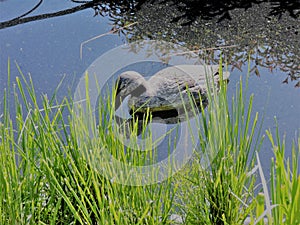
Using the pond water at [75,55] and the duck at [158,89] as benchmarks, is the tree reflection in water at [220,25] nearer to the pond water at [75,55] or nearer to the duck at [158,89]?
the pond water at [75,55]

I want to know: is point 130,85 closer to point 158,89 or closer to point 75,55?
point 158,89

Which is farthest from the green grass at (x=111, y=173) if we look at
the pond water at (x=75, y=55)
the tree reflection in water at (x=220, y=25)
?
the tree reflection in water at (x=220, y=25)

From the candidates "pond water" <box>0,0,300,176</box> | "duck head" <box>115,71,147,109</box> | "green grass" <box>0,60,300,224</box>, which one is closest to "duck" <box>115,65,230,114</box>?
"duck head" <box>115,71,147,109</box>

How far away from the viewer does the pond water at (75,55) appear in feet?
6.75

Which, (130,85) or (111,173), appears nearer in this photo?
(111,173)

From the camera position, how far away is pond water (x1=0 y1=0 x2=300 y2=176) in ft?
6.75

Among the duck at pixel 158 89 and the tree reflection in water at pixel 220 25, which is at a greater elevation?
the tree reflection in water at pixel 220 25

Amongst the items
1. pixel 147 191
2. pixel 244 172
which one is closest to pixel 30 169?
pixel 147 191

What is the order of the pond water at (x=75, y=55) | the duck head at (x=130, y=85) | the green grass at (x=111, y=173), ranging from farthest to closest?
the pond water at (x=75, y=55) < the duck head at (x=130, y=85) < the green grass at (x=111, y=173)

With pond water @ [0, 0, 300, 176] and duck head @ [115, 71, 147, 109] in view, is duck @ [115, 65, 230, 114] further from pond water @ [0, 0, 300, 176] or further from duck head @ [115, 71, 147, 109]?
pond water @ [0, 0, 300, 176]

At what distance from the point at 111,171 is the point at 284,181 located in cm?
28

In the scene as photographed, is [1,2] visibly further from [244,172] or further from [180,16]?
[244,172]

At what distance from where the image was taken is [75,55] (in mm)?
2416

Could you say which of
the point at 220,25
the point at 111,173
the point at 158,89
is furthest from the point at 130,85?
the point at 111,173
